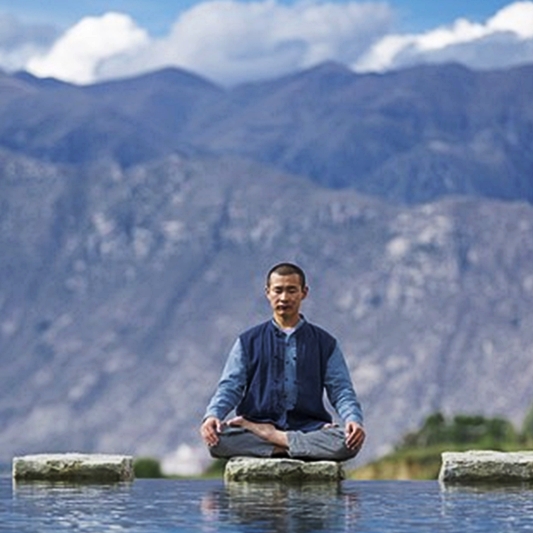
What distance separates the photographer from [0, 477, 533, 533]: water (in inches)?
504

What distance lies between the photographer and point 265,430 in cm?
1705

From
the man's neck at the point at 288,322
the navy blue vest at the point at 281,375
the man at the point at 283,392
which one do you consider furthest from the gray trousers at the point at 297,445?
the man's neck at the point at 288,322

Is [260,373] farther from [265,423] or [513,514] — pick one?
[513,514]

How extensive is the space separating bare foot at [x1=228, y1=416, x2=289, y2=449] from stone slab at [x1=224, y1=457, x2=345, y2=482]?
0.19 meters

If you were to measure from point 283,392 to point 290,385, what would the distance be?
0.34ft

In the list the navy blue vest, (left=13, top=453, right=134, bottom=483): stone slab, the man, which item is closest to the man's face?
the man

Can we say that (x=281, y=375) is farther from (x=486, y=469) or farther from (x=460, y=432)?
(x=460, y=432)

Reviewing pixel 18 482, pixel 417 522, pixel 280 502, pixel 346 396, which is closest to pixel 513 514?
pixel 417 522

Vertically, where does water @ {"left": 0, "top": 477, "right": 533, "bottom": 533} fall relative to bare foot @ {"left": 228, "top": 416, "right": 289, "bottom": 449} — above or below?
below

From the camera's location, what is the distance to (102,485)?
17375mm

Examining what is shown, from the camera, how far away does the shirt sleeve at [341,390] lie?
54.6 ft

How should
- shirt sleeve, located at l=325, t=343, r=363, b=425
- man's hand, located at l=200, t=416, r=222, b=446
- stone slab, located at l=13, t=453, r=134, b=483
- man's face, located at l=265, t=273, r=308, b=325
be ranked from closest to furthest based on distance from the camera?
man's face, located at l=265, t=273, r=308, b=325 → shirt sleeve, located at l=325, t=343, r=363, b=425 → man's hand, located at l=200, t=416, r=222, b=446 → stone slab, located at l=13, t=453, r=134, b=483

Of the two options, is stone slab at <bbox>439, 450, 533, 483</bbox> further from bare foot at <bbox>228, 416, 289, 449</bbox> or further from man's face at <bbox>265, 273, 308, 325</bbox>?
man's face at <bbox>265, 273, 308, 325</bbox>

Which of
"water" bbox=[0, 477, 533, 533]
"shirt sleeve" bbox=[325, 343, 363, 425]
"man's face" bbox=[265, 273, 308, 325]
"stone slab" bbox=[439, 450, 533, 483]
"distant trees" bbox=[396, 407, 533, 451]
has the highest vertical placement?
"distant trees" bbox=[396, 407, 533, 451]
